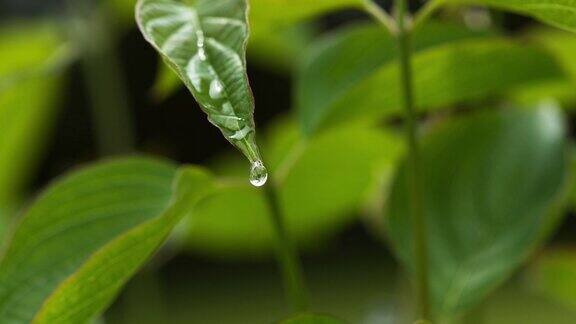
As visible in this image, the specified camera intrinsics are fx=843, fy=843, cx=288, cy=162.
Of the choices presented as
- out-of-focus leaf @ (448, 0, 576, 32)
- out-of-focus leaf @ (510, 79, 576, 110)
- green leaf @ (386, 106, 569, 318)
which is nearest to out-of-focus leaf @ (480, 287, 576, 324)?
out-of-focus leaf @ (510, 79, 576, 110)

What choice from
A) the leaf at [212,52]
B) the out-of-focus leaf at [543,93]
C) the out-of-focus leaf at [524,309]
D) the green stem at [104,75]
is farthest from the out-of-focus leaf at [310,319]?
the out-of-focus leaf at [524,309]

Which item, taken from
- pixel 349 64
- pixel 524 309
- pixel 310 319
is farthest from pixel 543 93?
Result: pixel 524 309

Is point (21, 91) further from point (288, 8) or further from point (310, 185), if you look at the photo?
point (288, 8)

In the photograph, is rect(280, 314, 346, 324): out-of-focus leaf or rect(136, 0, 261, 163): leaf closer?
rect(136, 0, 261, 163): leaf

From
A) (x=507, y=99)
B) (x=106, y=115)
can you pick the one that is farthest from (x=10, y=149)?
(x=507, y=99)

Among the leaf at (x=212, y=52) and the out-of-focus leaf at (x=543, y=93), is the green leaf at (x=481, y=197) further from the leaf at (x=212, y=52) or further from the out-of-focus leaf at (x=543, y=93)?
the leaf at (x=212, y=52)

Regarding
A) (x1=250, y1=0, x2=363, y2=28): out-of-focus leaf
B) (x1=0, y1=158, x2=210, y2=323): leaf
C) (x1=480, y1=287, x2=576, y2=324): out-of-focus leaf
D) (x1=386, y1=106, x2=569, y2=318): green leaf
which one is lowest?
(x1=480, y1=287, x2=576, y2=324): out-of-focus leaf

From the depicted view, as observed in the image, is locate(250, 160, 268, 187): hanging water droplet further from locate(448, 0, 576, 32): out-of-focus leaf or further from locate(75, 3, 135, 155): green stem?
locate(75, 3, 135, 155): green stem
